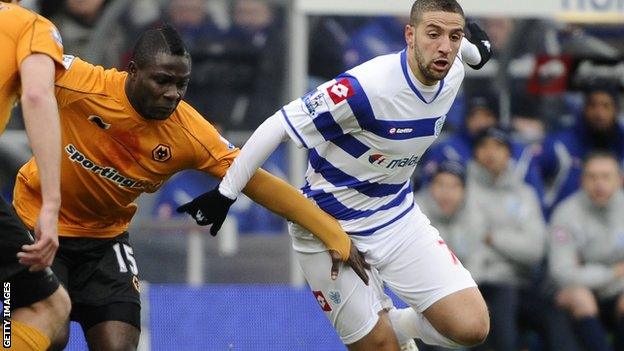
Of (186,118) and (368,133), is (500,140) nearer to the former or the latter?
(368,133)

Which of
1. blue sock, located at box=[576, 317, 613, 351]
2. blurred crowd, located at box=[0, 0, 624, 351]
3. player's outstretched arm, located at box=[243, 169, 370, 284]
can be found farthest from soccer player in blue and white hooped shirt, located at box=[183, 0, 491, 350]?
blue sock, located at box=[576, 317, 613, 351]

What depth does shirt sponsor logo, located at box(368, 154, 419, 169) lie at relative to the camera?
6.88 metres

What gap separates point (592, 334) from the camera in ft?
31.0

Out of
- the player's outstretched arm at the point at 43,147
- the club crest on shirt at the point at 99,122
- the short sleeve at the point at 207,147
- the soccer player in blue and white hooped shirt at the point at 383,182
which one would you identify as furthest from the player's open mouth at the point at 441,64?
the player's outstretched arm at the point at 43,147

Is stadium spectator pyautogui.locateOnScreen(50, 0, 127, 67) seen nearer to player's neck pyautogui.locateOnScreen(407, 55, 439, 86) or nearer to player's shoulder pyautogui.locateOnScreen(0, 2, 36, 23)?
player's neck pyautogui.locateOnScreen(407, 55, 439, 86)

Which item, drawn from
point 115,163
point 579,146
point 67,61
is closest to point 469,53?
point 115,163

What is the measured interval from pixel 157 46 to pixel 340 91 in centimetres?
93

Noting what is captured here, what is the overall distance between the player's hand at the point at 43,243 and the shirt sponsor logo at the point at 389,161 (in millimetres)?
2039

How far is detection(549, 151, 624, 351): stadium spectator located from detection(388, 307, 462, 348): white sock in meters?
2.60

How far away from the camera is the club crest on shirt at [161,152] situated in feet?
21.3

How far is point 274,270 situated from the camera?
10031 millimetres

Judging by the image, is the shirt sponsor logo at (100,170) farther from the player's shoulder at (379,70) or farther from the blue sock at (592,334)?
the blue sock at (592,334)

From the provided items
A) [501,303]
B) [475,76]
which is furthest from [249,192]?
[475,76]

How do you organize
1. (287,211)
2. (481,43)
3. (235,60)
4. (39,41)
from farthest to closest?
1. (235,60)
2. (481,43)
3. (287,211)
4. (39,41)
